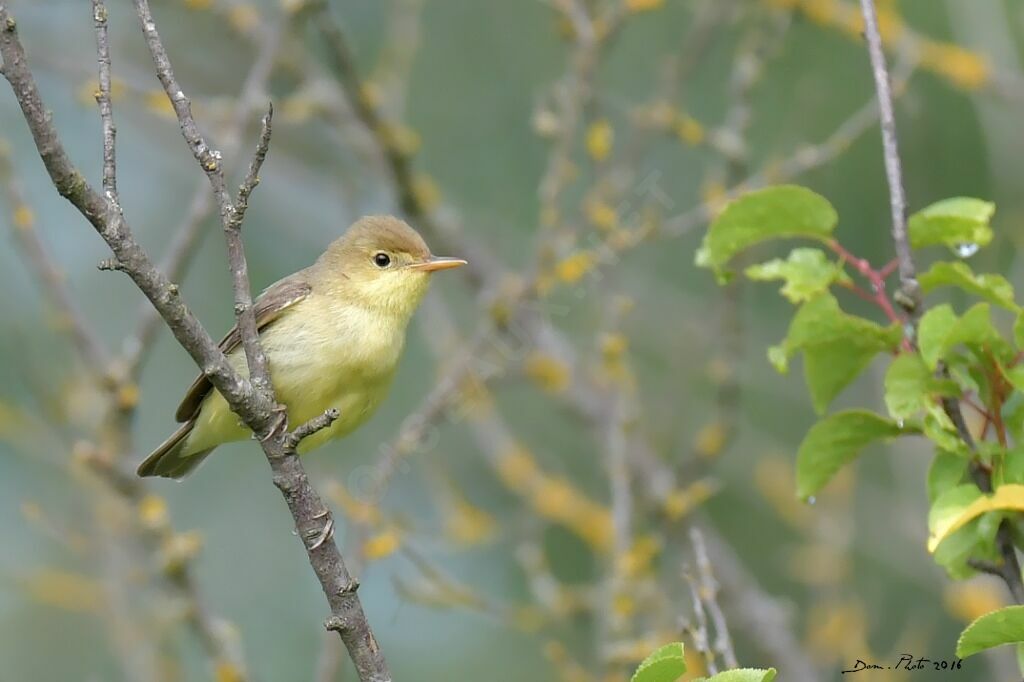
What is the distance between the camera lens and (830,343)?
2.94 metres

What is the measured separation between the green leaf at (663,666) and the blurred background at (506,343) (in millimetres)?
2241

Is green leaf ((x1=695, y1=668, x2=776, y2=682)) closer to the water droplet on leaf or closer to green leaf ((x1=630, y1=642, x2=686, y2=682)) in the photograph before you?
green leaf ((x1=630, y1=642, x2=686, y2=682))

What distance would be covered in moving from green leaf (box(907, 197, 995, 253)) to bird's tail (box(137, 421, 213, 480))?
280cm

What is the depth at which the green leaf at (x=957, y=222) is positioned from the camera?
2801 mm

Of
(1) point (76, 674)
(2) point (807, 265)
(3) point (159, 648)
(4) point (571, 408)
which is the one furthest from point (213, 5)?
(1) point (76, 674)

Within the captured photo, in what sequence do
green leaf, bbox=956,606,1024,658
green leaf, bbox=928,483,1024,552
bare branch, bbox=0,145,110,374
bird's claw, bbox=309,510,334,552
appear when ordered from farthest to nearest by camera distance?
bare branch, bbox=0,145,110,374 < bird's claw, bbox=309,510,334,552 < green leaf, bbox=928,483,1024,552 < green leaf, bbox=956,606,1024,658

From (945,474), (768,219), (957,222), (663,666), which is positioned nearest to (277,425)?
(663,666)

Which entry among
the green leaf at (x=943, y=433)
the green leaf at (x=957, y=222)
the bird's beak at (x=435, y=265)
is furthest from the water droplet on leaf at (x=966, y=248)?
the bird's beak at (x=435, y=265)

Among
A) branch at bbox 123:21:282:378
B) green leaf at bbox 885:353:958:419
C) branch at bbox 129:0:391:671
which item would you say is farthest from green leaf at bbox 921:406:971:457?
branch at bbox 123:21:282:378

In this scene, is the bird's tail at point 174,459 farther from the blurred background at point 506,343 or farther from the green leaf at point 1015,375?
the green leaf at point 1015,375

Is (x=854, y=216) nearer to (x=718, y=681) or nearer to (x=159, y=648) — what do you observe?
(x=159, y=648)

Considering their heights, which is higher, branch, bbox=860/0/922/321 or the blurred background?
the blurred background

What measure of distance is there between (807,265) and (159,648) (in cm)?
373

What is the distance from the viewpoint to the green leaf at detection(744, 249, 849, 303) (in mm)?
2816
